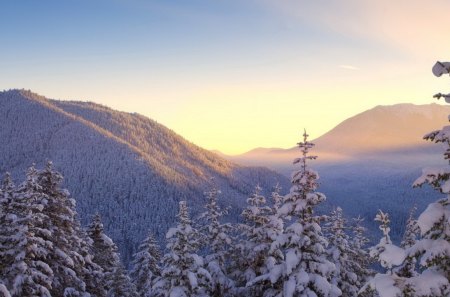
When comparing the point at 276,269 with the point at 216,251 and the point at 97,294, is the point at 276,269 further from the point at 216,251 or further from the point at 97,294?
the point at 97,294

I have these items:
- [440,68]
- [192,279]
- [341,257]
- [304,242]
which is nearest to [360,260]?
[341,257]

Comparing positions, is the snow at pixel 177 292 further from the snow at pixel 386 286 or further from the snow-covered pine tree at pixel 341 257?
the snow at pixel 386 286

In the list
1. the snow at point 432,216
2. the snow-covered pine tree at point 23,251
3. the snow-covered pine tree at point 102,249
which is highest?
the snow at point 432,216

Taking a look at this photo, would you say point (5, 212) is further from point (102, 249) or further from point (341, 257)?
point (341, 257)

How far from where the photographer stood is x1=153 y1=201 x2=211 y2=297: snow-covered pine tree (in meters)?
20.8

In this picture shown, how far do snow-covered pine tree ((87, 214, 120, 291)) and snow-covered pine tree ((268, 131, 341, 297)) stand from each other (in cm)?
2084

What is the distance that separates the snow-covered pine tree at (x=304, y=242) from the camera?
17.3m

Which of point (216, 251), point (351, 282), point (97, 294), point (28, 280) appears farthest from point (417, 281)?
point (97, 294)

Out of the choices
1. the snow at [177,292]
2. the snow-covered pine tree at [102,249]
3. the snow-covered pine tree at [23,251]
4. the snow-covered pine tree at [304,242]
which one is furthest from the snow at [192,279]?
the snow-covered pine tree at [102,249]

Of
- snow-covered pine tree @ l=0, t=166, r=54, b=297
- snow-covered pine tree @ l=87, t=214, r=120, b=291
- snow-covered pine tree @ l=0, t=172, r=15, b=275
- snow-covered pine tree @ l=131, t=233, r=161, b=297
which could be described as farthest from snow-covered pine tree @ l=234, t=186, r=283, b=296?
snow-covered pine tree @ l=131, t=233, r=161, b=297

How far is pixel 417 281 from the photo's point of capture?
25.4 ft

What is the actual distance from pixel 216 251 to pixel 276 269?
7.14 metres

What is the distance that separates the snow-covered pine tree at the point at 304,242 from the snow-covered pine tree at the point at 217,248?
18.1 ft

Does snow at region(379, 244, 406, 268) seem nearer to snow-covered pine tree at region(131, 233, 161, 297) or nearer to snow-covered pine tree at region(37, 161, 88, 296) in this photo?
snow-covered pine tree at region(37, 161, 88, 296)
